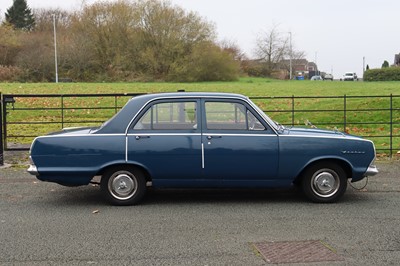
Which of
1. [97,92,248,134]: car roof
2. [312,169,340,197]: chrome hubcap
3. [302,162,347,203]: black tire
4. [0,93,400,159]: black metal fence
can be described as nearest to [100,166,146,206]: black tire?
[97,92,248,134]: car roof

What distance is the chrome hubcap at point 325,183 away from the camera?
278 inches

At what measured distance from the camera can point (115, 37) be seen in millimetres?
62094

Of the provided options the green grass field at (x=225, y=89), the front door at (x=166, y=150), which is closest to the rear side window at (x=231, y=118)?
the front door at (x=166, y=150)

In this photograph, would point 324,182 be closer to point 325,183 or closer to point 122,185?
point 325,183

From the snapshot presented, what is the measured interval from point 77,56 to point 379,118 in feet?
170

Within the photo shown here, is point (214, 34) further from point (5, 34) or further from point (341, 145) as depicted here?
point (341, 145)

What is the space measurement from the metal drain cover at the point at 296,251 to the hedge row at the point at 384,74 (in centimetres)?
5962

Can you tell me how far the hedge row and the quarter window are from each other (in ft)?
191

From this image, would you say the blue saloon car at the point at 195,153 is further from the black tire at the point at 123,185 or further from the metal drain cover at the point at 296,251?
the metal drain cover at the point at 296,251

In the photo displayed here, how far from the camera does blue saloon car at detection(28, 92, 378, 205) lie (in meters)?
6.84

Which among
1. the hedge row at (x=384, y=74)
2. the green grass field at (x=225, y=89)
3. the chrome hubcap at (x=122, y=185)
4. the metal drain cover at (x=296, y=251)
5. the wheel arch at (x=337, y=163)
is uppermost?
the hedge row at (x=384, y=74)

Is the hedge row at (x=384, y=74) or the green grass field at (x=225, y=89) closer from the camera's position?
the green grass field at (x=225, y=89)

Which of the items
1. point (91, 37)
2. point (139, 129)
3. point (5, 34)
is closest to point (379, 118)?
point (139, 129)

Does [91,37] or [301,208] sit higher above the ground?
[91,37]
